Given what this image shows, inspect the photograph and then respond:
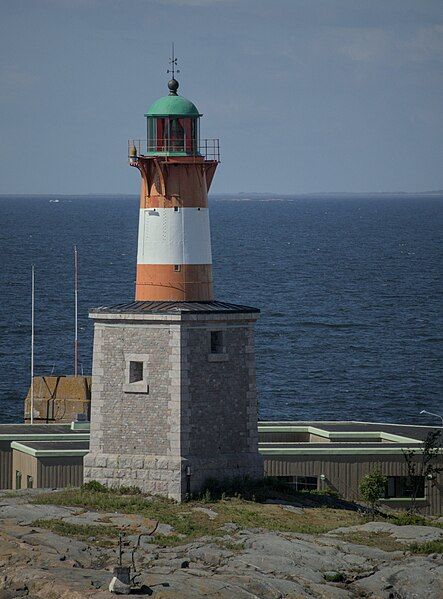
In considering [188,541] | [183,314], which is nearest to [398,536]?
[188,541]

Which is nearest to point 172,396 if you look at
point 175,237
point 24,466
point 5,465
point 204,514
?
point 204,514

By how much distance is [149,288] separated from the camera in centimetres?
4650

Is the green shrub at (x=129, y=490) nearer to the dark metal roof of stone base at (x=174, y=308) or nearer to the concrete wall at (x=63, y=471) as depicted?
the concrete wall at (x=63, y=471)

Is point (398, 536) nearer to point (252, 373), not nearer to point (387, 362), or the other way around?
point (252, 373)

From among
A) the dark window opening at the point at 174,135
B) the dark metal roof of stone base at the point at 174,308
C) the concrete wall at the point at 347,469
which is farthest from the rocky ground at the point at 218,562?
the dark window opening at the point at 174,135

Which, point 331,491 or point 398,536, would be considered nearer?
point 398,536

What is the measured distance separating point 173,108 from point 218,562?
550 inches

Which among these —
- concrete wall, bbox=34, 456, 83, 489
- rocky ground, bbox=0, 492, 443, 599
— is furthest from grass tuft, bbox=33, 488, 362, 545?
concrete wall, bbox=34, 456, 83, 489

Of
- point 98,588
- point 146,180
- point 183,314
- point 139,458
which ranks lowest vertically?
point 98,588

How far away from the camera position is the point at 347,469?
5162cm

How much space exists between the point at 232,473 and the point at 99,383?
440cm

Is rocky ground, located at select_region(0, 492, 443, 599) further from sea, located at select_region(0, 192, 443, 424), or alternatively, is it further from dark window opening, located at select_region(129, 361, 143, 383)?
sea, located at select_region(0, 192, 443, 424)

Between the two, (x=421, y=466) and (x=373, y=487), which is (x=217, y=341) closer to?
(x=373, y=487)

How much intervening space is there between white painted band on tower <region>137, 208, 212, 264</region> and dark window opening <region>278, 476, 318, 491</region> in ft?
28.2
